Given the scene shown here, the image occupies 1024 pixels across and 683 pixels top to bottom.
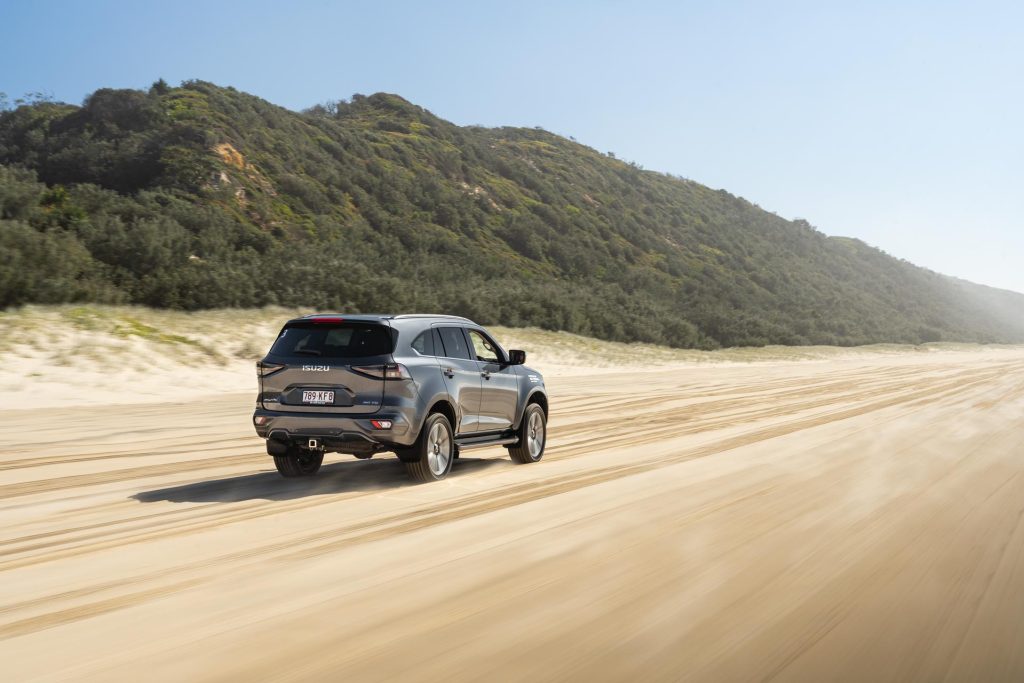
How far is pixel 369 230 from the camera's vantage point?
48219mm

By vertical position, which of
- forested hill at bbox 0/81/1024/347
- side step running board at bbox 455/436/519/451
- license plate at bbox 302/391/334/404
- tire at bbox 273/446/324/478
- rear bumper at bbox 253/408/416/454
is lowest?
tire at bbox 273/446/324/478

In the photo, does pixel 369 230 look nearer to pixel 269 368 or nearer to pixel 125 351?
pixel 125 351

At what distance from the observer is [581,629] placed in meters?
5.15

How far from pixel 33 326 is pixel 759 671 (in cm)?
2146

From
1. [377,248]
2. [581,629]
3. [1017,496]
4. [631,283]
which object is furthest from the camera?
[631,283]

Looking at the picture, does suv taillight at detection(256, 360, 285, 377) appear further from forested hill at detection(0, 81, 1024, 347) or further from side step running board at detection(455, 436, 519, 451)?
forested hill at detection(0, 81, 1024, 347)

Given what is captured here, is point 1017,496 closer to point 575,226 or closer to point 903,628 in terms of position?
point 903,628

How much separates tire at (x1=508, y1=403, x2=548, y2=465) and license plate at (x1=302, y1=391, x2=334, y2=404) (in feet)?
9.29

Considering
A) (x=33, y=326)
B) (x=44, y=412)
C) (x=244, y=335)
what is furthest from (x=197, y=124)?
(x=44, y=412)

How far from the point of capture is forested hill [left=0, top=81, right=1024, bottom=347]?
29.3 metres

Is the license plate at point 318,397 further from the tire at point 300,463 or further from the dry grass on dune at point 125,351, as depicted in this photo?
the dry grass on dune at point 125,351

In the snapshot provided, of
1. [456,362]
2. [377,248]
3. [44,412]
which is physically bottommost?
[44,412]

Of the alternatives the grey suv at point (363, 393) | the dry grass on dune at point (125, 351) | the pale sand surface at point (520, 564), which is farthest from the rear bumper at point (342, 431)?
the dry grass on dune at point (125, 351)

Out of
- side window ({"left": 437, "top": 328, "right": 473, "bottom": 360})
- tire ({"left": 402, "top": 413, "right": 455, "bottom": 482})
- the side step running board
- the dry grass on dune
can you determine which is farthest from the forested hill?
tire ({"left": 402, "top": 413, "right": 455, "bottom": 482})
